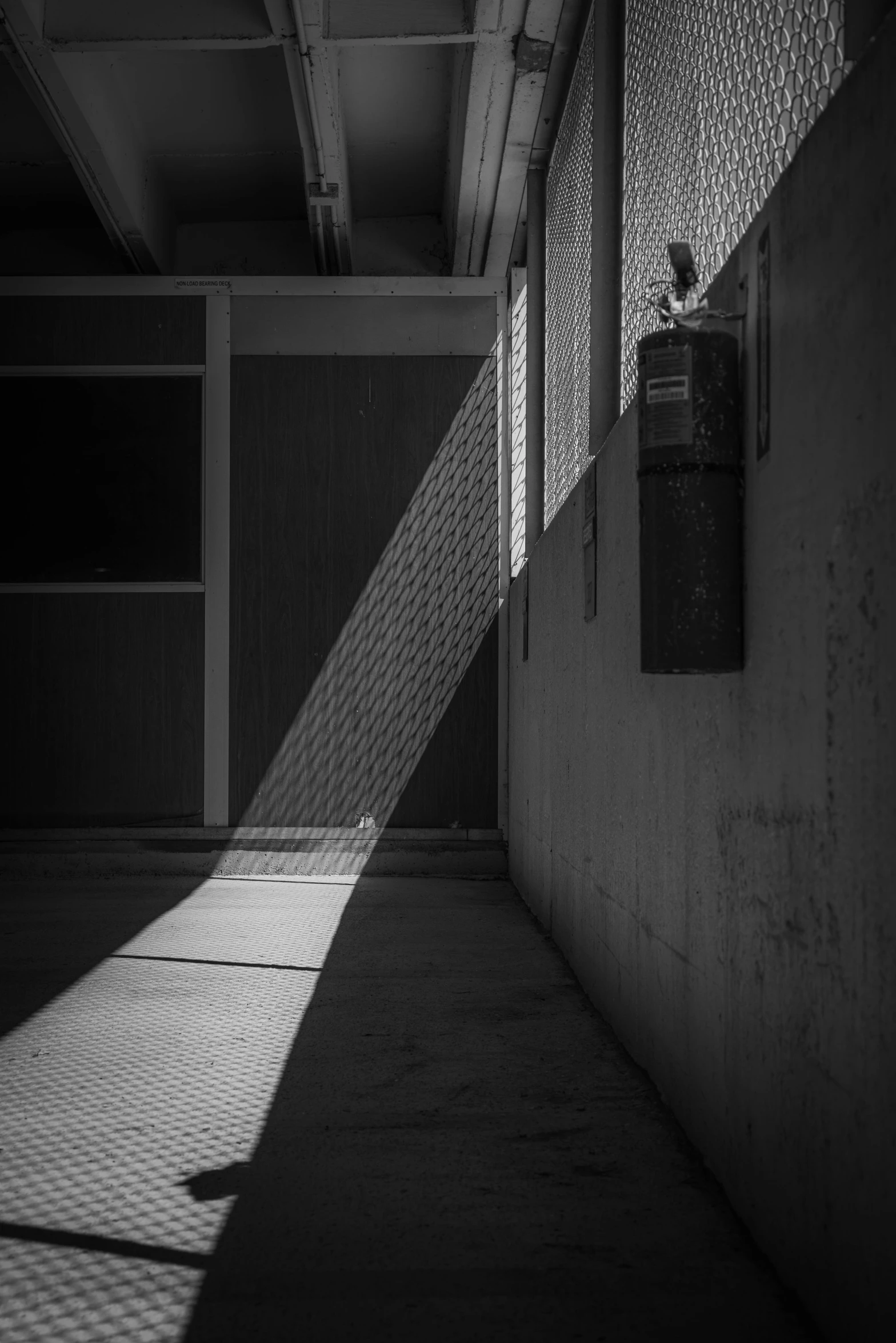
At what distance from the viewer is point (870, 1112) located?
A: 122 cm

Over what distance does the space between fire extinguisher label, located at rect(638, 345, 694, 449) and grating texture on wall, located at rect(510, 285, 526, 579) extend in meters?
4.04

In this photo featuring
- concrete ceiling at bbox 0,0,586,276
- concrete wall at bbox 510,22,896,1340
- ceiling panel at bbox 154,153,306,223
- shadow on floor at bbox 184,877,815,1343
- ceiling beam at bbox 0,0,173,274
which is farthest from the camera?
ceiling panel at bbox 154,153,306,223

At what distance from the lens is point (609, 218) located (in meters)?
3.26

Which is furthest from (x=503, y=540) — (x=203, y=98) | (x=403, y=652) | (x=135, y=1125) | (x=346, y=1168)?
(x=346, y=1168)

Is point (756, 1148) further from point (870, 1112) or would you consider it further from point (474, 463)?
point (474, 463)

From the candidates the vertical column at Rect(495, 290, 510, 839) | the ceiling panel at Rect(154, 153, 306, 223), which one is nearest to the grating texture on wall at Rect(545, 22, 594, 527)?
the vertical column at Rect(495, 290, 510, 839)

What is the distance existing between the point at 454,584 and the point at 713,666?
14.9ft

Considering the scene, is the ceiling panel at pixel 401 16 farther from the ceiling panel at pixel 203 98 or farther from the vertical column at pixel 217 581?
the vertical column at pixel 217 581

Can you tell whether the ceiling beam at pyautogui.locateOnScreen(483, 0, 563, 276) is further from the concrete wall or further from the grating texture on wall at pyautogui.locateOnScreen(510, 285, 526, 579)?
the concrete wall

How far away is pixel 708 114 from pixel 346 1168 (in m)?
1.99

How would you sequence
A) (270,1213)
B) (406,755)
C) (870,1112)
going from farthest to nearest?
(406,755) < (270,1213) < (870,1112)

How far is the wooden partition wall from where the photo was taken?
20.2ft

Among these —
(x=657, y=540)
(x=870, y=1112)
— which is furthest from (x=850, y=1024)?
(x=657, y=540)

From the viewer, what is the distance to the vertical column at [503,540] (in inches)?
245
